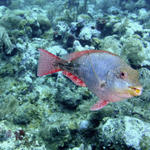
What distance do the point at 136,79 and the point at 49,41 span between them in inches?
215

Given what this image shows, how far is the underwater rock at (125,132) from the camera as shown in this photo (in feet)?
6.82

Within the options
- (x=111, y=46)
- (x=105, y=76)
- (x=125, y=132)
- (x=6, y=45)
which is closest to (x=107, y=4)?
(x=111, y=46)

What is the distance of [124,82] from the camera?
143 centimetres

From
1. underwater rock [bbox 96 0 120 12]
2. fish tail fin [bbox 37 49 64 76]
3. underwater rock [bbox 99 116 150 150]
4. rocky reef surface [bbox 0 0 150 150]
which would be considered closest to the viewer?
fish tail fin [bbox 37 49 64 76]

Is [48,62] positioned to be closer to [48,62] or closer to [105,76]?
[48,62]

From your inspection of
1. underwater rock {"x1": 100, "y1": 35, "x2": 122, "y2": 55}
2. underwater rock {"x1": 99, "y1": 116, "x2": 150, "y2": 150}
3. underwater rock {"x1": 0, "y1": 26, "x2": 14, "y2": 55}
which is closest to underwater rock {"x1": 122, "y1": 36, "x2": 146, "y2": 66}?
underwater rock {"x1": 100, "y1": 35, "x2": 122, "y2": 55}

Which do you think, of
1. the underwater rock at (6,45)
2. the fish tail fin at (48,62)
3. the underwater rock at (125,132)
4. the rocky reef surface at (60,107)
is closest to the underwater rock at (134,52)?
the rocky reef surface at (60,107)

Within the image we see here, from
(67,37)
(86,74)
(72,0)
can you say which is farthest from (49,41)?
(72,0)

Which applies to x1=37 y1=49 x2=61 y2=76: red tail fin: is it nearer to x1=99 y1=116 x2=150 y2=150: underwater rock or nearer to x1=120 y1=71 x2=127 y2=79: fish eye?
x1=120 y1=71 x2=127 y2=79: fish eye

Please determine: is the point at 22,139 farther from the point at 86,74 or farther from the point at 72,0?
the point at 72,0

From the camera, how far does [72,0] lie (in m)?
11.8

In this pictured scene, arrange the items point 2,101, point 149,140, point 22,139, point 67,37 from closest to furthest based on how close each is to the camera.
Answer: point 149,140 → point 22,139 → point 2,101 → point 67,37

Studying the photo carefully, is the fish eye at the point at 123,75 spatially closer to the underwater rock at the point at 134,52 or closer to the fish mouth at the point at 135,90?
the fish mouth at the point at 135,90

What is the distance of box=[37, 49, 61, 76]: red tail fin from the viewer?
1.96m
